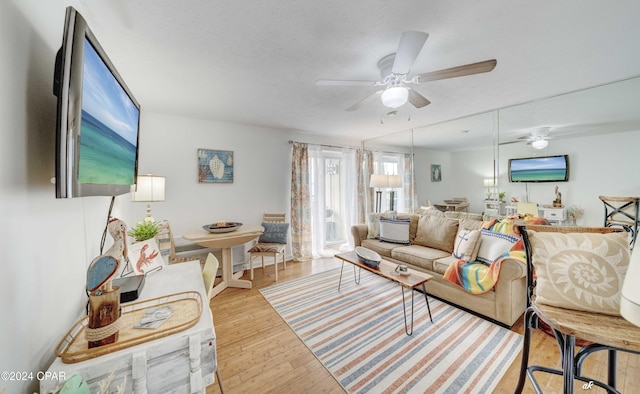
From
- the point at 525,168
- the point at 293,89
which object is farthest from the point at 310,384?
the point at 525,168

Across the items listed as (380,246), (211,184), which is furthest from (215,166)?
(380,246)

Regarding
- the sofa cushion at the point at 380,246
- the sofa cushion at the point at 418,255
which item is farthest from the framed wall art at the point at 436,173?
the sofa cushion at the point at 380,246

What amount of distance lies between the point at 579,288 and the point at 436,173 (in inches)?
129

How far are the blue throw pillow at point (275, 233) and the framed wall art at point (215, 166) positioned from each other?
3.19 ft

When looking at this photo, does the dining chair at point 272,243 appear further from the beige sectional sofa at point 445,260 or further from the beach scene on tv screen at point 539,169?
the beach scene on tv screen at point 539,169

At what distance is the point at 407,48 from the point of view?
53.1 inches

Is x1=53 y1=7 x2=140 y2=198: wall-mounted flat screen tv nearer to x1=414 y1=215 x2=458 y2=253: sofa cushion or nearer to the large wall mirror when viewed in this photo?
x1=414 y1=215 x2=458 y2=253: sofa cushion

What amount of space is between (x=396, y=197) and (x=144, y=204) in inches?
173

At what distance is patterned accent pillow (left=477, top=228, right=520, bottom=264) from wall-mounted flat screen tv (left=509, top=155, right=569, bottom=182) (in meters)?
0.97

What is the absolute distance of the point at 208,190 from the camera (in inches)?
133

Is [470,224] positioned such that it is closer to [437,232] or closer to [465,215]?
[465,215]

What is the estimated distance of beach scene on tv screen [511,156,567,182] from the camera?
2535mm

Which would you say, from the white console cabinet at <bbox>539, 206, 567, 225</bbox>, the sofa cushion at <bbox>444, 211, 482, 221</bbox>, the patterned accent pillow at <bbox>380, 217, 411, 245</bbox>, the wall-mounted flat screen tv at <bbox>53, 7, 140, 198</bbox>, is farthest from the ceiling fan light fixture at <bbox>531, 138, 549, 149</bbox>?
the wall-mounted flat screen tv at <bbox>53, 7, 140, 198</bbox>

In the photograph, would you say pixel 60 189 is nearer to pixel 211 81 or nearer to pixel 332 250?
pixel 211 81
